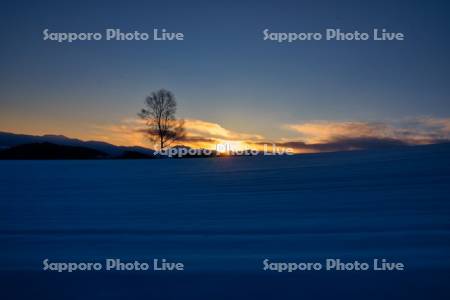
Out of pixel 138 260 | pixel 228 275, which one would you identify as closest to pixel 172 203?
pixel 138 260

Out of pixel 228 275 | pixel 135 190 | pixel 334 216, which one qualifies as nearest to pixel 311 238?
pixel 334 216

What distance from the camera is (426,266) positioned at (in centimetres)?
161

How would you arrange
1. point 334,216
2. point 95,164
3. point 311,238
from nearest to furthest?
1. point 311,238
2. point 334,216
3. point 95,164

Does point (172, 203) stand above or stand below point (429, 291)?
above

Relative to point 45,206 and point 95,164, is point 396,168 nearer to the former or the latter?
point 45,206

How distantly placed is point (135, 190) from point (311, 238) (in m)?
2.24

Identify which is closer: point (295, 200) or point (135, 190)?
point (295, 200)

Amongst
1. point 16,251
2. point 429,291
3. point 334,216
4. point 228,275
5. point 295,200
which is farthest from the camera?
point 295,200

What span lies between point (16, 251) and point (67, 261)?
1.27ft

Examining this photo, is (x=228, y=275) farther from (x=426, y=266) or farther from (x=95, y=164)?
(x=95, y=164)

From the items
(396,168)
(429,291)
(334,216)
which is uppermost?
(396,168)

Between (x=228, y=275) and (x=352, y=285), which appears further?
(x=228, y=275)

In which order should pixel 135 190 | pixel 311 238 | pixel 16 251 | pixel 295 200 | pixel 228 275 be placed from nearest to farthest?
pixel 228 275, pixel 16 251, pixel 311 238, pixel 295 200, pixel 135 190

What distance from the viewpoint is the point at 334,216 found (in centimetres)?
256
